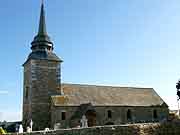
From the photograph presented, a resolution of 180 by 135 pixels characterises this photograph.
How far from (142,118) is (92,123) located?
24.0 ft

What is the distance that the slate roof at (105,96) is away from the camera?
3541 cm

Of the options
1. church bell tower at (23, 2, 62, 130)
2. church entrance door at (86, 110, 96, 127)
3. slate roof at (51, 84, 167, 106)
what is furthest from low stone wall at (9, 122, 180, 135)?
church entrance door at (86, 110, 96, 127)

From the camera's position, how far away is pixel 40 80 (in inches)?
1380

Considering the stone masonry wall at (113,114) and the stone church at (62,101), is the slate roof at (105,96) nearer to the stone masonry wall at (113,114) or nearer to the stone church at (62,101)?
the stone church at (62,101)

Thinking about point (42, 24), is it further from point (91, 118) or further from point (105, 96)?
point (91, 118)

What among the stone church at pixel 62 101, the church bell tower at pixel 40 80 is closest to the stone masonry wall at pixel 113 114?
the stone church at pixel 62 101

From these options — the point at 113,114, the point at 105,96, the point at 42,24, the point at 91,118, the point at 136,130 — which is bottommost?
the point at 136,130

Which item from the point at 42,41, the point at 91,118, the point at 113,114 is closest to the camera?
the point at 91,118

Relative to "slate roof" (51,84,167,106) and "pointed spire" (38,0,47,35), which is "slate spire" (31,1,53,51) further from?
"slate roof" (51,84,167,106)

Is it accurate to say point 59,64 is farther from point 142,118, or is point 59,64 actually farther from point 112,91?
point 142,118

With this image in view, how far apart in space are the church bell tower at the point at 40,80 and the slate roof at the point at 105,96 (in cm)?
149

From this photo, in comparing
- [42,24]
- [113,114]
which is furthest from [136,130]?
[42,24]

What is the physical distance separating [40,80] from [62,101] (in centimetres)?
376

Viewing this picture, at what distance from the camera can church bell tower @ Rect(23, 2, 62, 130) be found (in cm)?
3416
